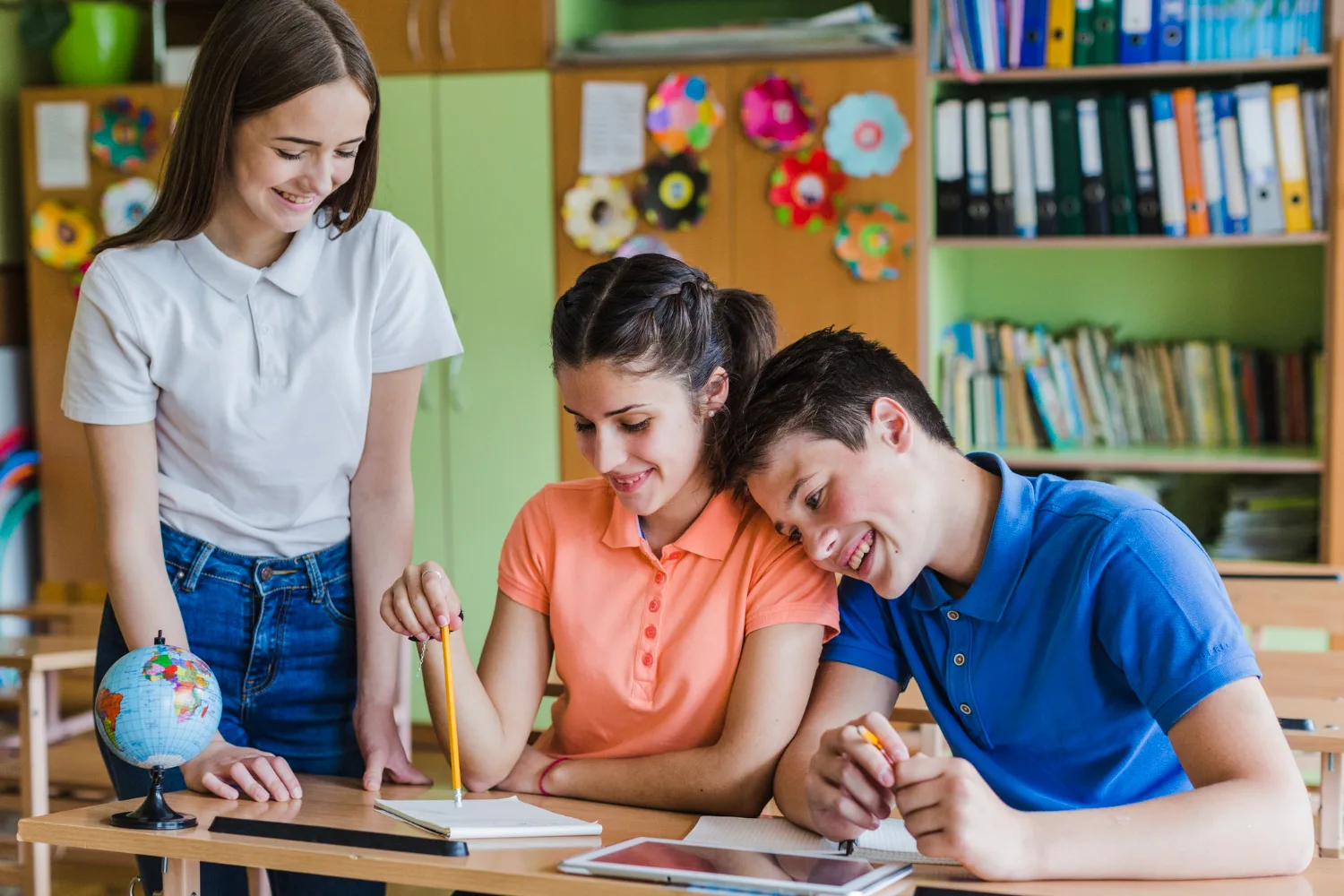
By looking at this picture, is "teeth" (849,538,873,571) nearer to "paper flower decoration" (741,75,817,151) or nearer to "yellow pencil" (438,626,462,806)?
"yellow pencil" (438,626,462,806)

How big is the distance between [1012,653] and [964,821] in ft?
1.10

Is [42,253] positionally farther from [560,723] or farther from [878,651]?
[878,651]

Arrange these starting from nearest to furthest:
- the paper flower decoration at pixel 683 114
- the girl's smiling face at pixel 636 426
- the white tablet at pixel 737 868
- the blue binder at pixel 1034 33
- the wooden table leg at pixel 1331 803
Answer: the white tablet at pixel 737 868
the girl's smiling face at pixel 636 426
the wooden table leg at pixel 1331 803
the blue binder at pixel 1034 33
the paper flower decoration at pixel 683 114

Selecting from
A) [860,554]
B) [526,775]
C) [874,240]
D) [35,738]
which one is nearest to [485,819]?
[526,775]

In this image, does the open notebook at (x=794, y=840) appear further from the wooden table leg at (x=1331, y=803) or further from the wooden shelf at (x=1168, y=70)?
the wooden shelf at (x=1168, y=70)

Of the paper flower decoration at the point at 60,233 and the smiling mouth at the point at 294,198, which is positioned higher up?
the paper flower decoration at the point at 60,233

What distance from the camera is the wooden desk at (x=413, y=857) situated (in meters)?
1.12

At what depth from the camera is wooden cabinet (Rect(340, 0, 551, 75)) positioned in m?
3.50

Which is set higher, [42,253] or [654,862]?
[42,253]

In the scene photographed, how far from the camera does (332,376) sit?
161cm

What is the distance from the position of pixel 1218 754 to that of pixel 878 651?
1.32 ft

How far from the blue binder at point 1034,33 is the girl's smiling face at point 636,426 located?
213cm

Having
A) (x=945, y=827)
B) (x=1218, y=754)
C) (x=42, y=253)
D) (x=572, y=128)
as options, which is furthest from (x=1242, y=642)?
(x=42, y=253)

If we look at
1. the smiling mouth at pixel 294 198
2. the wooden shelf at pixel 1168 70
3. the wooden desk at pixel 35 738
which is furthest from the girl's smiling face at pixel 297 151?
the wooden shelf at pixel 1168 70
